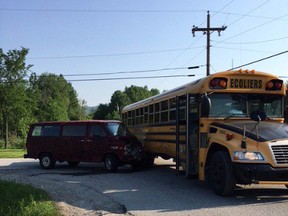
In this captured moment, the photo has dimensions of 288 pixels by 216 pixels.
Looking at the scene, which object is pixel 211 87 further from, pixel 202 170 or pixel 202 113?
pixel 202 170

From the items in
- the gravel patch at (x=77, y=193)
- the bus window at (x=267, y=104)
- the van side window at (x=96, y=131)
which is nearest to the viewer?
the gravel patch at (x=77, y=193)

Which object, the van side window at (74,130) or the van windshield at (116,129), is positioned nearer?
the van windshield at (116,129)

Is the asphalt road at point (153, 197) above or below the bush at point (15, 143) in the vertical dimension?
below

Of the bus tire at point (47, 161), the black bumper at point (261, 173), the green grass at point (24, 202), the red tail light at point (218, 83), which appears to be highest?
the red tail light at point (218, 83)

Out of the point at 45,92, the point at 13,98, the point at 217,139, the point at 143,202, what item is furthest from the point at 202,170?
the point at 45,92

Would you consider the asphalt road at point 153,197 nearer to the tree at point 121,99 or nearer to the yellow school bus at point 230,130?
the yellow school bus at point 230,130

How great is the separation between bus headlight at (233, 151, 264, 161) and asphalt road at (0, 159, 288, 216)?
919 millimetres

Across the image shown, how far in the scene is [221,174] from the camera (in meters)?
9.38

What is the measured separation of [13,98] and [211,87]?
3358 cm

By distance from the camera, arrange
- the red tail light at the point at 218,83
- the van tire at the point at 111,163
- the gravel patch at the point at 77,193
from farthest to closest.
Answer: the van tire at the point at 111,163 < the red tail light at the point at 218,83 < the gravel patch at the point at 77,193

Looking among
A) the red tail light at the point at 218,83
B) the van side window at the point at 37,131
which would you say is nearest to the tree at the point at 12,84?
the van side window at the point at 37,131

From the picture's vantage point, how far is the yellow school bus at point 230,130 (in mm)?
8688

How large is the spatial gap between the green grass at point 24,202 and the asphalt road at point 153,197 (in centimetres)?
34

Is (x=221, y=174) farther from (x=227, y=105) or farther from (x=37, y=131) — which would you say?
(x=37, y=131)
